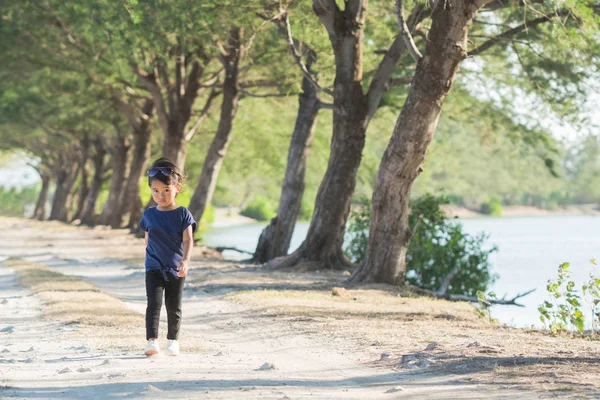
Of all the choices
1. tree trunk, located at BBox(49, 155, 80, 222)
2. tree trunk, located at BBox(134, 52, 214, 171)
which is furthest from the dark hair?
tree trunk, located at BBox(49, 155, 80, 222)

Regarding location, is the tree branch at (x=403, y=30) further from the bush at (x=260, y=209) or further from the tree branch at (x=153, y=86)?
the bush at (x=260, y=209)

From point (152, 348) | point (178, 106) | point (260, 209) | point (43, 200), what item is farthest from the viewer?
point (260, 209)

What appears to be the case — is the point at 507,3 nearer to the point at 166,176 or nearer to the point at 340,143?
the point at 340,143

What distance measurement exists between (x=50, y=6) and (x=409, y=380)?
2103cm

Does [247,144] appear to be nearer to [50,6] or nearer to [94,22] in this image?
[50,6]

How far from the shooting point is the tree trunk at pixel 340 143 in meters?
17.4

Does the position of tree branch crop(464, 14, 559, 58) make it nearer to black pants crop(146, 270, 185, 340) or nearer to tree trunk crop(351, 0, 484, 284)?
tree trunk crop(351, 0, 484, 284)

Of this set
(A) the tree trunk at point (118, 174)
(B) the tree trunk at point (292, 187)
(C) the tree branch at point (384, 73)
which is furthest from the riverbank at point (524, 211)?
(C) the tree branch at point (384, 73)

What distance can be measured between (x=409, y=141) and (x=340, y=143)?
13.0ft

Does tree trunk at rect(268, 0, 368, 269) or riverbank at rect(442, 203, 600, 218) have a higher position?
riverbank at rect(442, 203, 600, 218)

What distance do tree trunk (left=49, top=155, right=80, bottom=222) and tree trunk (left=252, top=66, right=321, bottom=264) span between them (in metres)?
38.5

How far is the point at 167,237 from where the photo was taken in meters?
8.34

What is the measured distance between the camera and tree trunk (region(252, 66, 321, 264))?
21641 mm

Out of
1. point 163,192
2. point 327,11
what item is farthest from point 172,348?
point 327,11
